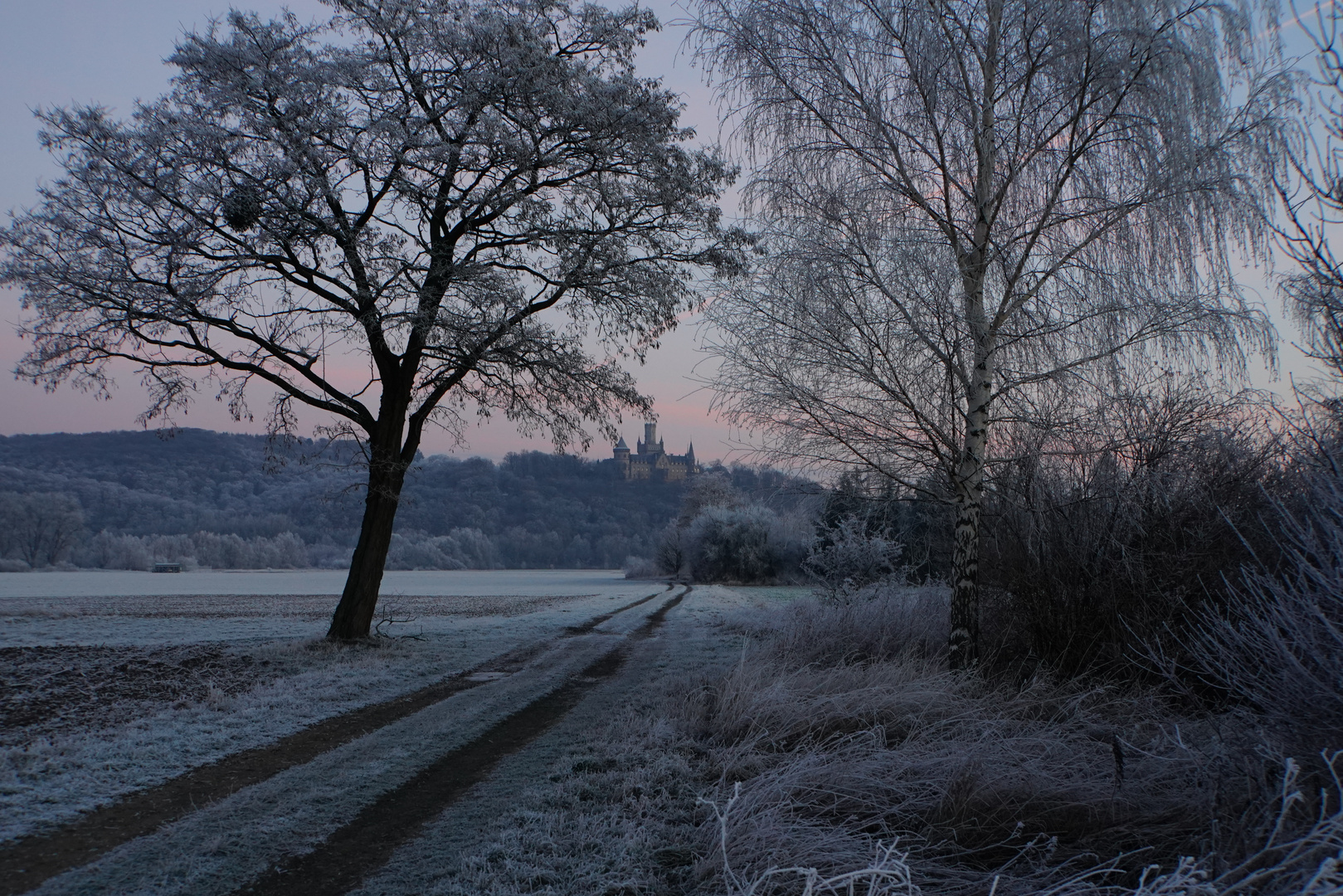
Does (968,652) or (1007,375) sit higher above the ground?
(1007,375)

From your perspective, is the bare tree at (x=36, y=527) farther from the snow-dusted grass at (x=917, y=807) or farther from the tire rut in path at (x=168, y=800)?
the snow-dusted grass at (x=917, y=807)

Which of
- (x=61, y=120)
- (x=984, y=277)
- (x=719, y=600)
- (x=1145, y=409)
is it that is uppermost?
(x=61, y=120)

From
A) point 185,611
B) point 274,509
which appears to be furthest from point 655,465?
point 185,611

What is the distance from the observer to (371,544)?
13273mm

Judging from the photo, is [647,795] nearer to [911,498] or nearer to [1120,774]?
[1120,774]

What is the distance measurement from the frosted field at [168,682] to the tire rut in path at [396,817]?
6.01 ft

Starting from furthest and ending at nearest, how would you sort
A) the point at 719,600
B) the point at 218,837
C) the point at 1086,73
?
the point at 719,600 → the point at 1086,73 → the point at 218,837

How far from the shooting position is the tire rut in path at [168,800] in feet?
13.3

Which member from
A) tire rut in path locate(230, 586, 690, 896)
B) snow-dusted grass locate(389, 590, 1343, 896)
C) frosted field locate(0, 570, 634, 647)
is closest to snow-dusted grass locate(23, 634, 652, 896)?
tire rut in path locate(230, 586, 690, 896)

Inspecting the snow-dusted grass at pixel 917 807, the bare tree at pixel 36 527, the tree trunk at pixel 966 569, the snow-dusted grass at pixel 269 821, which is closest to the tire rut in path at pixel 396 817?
the snow-dusted grass at pixel 269 821

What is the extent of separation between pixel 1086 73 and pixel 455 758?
27.8 ft

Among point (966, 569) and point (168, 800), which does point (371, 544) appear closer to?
point (168, 800)

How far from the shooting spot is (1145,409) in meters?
7.85

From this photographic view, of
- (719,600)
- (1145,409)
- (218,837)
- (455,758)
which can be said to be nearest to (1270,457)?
(1145,409)
